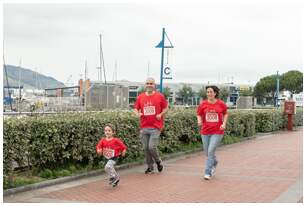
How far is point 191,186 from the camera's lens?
8.56m

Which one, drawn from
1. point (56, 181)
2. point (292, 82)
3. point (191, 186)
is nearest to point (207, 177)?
point (191, 186)

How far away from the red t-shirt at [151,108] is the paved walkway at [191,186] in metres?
0.99

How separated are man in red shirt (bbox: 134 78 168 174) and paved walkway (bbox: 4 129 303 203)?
58 cm

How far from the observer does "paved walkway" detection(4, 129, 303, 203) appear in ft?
24.8

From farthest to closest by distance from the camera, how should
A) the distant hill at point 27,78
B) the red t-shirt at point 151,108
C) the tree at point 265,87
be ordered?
1. the tree at point 265,87
2. the distant hill at point 27,78
3. the red t-shirt at point 151,108

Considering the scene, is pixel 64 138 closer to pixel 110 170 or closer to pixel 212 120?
pixel 110 170

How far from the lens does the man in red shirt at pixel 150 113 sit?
9.79 metres

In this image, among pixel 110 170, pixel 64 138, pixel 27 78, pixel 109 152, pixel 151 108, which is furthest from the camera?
pixel 27 78

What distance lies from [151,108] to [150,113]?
0.33 ft

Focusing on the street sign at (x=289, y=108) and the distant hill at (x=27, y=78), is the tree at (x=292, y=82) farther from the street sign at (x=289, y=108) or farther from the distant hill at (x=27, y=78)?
the street sign at (x=289, y=108)

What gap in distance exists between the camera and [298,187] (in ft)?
28.0

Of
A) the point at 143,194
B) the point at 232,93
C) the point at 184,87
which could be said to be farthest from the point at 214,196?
the point at 232,93

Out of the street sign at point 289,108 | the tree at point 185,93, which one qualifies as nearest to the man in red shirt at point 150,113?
the street sign at point 289,108

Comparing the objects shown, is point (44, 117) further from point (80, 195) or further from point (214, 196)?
point (214, 196)
